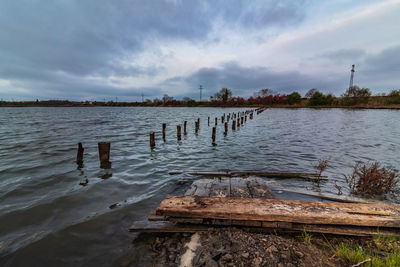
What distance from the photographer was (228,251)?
2520 mm

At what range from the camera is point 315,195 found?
4.80 meters

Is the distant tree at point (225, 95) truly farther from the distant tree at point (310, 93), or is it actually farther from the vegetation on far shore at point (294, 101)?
the distant tree at point (310, 93)

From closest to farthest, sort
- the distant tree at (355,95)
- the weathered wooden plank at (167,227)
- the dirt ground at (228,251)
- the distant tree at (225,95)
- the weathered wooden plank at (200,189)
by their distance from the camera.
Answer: the dirt ground at (228,251)
the weathered wooden plank at (167,227)
the weathered wooden plank at (200,189)
the distant tree at (355,95)
the distant tree at (225,95)

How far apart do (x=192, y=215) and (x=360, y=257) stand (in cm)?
236

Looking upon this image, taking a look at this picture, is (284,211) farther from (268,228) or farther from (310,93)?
(310,93)

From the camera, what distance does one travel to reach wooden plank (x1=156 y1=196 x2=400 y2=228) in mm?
2854

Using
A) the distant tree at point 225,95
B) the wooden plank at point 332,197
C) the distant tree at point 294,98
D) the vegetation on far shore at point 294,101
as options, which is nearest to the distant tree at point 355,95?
the vegetation on far shore at point 294,101

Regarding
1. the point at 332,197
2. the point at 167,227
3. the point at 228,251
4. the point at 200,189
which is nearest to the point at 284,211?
the point at 228,251

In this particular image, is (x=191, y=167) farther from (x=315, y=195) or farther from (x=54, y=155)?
(x=54, y=155)

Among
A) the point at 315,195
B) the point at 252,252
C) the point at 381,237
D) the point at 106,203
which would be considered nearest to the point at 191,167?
the point at 106,203

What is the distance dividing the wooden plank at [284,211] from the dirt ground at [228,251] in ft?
0.99

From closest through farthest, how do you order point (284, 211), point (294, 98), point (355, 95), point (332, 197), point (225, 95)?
1. point (284, 211)
2. point (332, 197)
3. point (355, 95)
4. point (294, 98)
5. point (225, 95)

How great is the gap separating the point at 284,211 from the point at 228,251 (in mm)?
1195

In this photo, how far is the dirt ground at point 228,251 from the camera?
2.36m
